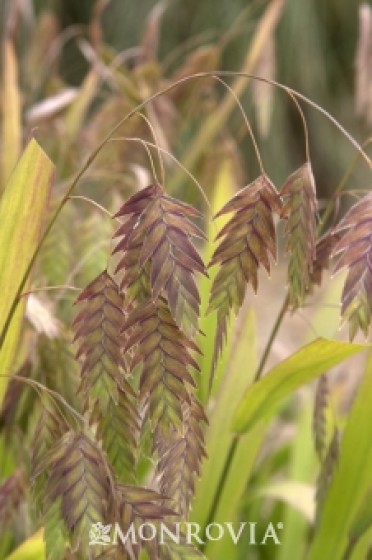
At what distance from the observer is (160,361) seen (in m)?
0.41

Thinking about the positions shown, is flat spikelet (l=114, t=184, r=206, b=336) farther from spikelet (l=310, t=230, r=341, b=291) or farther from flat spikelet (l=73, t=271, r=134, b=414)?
spikelet (l=310, t=230, r=341, b=291)

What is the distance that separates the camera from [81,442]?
417 mm

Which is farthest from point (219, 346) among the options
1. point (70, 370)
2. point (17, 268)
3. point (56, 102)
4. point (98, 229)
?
point (56, 102)

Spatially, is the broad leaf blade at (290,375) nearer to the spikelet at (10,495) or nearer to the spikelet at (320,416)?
the spikelet at (320,416)

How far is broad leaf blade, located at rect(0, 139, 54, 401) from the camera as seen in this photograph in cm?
52

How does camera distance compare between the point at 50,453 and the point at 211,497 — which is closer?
the point at 50,453

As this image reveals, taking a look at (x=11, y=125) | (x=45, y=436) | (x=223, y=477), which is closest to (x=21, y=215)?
(x=45, y=436)

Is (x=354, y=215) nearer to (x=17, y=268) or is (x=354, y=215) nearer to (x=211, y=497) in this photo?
(x=17, y=268)

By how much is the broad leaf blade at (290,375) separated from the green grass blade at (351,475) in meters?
0.08

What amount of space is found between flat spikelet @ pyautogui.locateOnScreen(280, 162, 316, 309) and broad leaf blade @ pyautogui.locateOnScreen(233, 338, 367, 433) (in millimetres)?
72

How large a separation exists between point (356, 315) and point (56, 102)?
0.69 m

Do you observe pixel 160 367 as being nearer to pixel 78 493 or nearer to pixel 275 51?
pixel 78 493

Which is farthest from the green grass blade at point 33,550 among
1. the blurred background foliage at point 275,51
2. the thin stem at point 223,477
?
the blurred background foliage at point 275,51

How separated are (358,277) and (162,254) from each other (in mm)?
80
